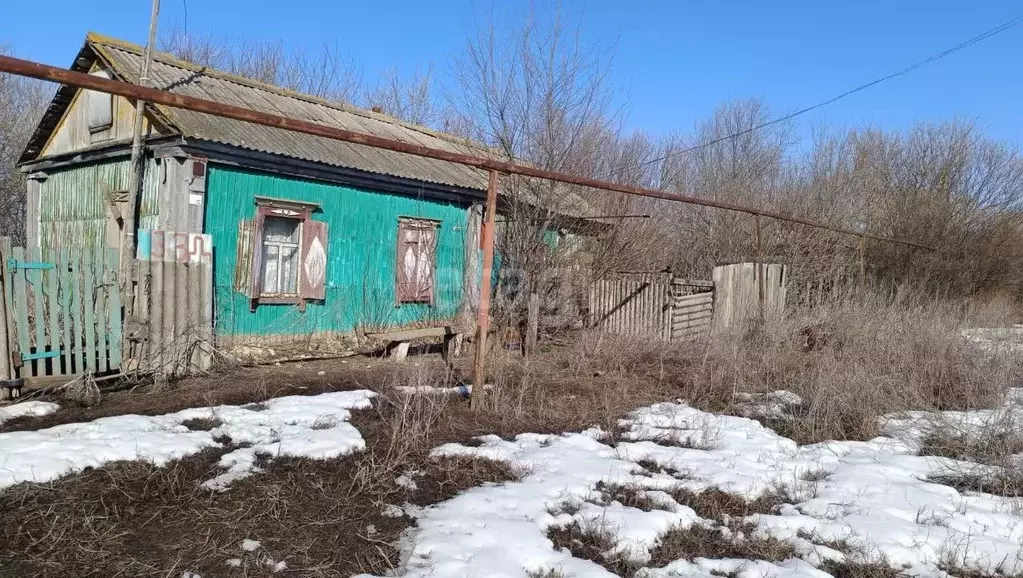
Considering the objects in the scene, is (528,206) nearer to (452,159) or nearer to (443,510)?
(452,159)

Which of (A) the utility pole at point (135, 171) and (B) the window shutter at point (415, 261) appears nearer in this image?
(A) the utility pole at point (135, 171)

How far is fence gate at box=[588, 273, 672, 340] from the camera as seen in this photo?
10.5 metres

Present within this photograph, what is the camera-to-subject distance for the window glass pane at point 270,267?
913 centimetres

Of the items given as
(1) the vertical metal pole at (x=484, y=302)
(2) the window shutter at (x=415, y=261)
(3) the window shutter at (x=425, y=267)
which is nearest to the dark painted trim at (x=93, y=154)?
(2) the window shutter at (x=415, y=261)

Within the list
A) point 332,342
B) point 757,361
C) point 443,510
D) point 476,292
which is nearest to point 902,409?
point 757,361

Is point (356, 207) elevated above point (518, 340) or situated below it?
above

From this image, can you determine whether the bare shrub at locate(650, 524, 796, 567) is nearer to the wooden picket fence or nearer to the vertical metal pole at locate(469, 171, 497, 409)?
the vertical metal pole at locate(469, 171, 497, 409)

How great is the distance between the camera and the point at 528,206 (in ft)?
32.8

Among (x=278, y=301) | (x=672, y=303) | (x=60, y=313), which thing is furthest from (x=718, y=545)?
(x=672, y=303)

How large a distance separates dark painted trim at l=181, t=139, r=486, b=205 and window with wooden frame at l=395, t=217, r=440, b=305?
21.6 inches

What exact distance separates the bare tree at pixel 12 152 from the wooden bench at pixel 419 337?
16.4 meters

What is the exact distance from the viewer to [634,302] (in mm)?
10664

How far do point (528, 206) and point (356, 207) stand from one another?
Result: 9.07 feet

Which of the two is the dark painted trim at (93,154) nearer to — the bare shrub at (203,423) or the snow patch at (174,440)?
the snow patch at (174,440)
